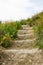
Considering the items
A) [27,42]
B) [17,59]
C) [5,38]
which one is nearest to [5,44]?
[5,38]

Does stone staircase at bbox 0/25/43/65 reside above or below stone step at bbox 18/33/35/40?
below

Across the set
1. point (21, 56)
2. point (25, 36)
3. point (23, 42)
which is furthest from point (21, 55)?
point (25, 36)

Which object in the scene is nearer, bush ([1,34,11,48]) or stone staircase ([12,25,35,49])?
bush ([1,34,11,48])

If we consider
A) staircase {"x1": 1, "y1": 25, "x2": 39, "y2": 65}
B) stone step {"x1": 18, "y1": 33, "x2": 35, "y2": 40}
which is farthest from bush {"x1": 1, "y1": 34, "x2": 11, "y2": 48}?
stone step {"x1": 18, "y1": 33, "x2": 35, "y2": 40}

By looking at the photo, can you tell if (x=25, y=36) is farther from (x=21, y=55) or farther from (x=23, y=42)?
(x=21, y=55)

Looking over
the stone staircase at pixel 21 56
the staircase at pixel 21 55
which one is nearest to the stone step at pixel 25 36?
the staircase at pixel 21 55

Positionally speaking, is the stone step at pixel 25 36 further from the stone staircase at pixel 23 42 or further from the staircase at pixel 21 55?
the staircase at pixel 21 55

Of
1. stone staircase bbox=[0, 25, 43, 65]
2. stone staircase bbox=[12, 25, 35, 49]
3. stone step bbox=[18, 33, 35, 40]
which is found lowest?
stone staircase bbox=[0, 25, 43, 65]

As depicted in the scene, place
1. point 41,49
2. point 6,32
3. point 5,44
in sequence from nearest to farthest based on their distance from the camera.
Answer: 1. point 41,49
2. point 5,44
3. point 6,32

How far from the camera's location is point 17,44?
30.9 ft

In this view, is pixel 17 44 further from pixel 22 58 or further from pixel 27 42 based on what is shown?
pixel 22 58

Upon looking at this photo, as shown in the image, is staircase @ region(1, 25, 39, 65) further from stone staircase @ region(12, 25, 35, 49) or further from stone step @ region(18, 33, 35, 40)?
stone step @ region(18, 33, 35, 40)

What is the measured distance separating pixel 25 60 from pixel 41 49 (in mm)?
937

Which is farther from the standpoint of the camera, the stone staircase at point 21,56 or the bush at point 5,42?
the bush at point 5,42
